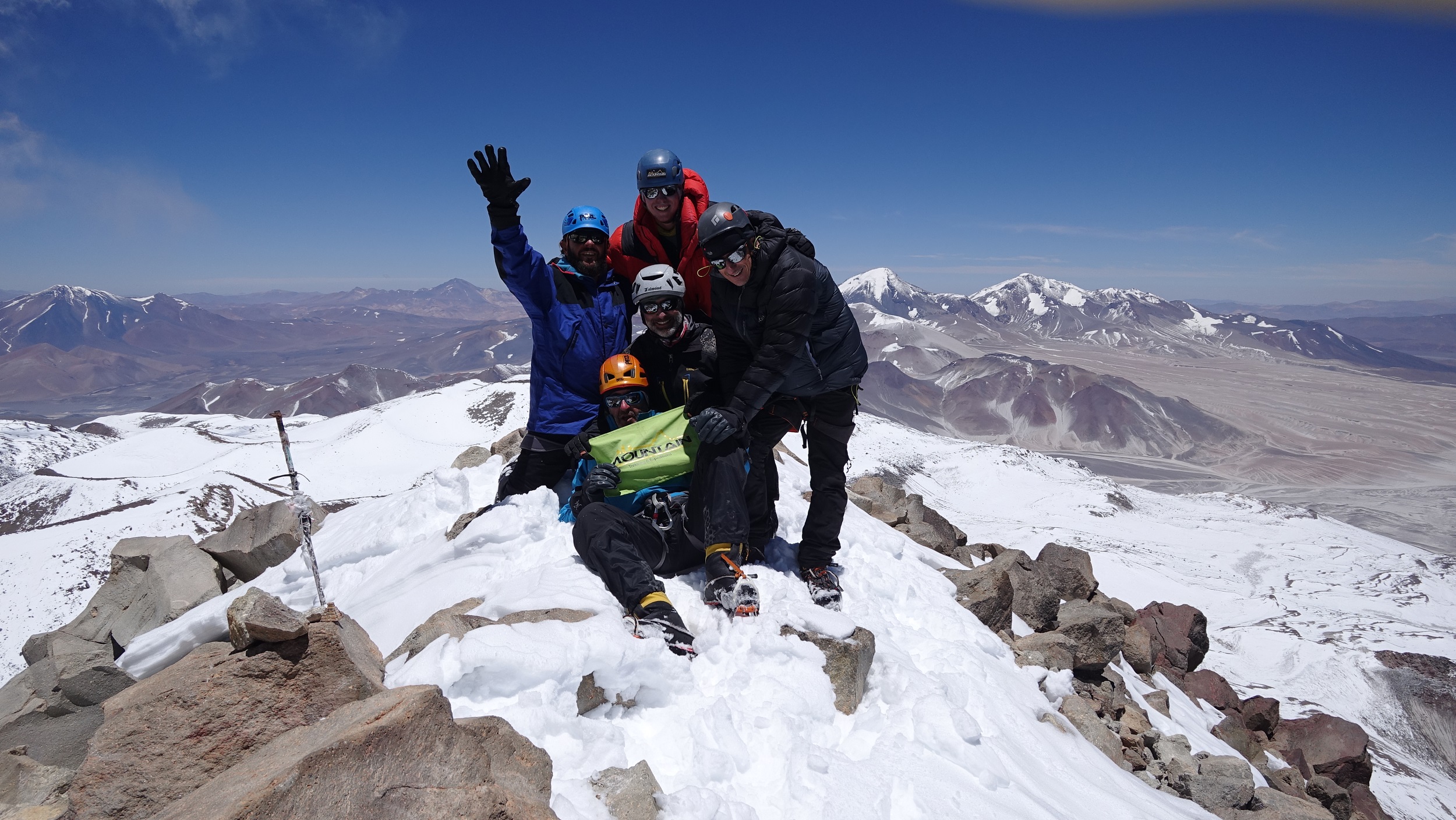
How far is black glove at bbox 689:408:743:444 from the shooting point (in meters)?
5.37

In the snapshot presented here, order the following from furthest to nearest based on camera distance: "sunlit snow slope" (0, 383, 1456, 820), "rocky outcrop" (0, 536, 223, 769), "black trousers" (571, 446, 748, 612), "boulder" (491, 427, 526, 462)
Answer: "boulder" (491, 427, 526, 462), "black trousers" (571, 446, 748, 612), "rocky outcrop" (0, 536, 223, 769), "sunlit snow slope" (0, 383, 1456, 820)

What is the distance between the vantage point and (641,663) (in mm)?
4281

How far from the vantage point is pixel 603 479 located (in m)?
5.67

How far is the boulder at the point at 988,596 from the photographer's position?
730cm

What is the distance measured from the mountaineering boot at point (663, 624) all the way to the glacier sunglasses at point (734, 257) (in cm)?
280

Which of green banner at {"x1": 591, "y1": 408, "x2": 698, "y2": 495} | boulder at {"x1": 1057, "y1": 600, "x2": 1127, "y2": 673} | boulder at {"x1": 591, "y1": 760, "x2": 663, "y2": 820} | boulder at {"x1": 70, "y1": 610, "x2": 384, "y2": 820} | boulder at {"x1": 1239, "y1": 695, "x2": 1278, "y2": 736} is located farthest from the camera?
boulder at {"x1": 1239, "y1": 695, "x2": 1278, "y2": 736}

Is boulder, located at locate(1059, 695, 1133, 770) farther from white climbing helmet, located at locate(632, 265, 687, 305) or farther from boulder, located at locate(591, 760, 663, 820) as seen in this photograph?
white climbing helmet, located at locate(632, 265, 687, 305)

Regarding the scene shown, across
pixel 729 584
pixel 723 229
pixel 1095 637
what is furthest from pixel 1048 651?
pixel 723 229

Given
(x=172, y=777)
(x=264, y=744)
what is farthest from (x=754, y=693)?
(x=172, y=777)

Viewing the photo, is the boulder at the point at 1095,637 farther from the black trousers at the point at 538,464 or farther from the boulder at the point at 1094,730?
the black trousers at the point at 538,464

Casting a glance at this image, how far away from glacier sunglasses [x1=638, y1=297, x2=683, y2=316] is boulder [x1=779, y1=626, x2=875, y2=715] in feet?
10.4

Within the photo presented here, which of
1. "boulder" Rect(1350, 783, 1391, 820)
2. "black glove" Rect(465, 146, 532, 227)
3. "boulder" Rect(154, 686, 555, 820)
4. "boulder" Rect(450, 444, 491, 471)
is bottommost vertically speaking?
"boulder" Rect(1350, 783, 1391, 820)

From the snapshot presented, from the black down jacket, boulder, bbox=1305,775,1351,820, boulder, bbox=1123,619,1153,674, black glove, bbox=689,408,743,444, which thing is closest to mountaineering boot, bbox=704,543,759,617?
black glove, bbox=689,408,743,444

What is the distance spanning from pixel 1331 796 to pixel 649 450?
10056 mm
